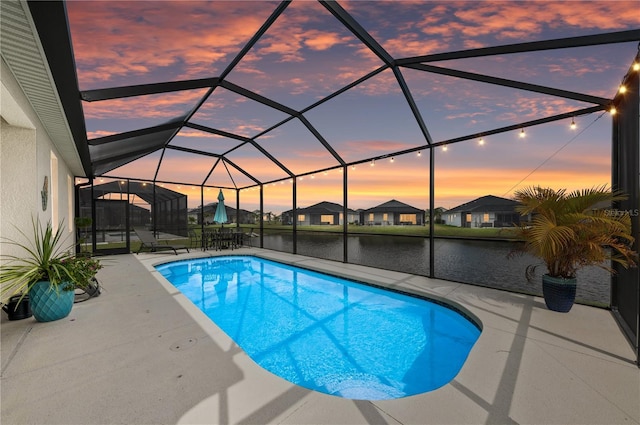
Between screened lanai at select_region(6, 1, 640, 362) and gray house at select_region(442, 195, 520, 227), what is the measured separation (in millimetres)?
7741

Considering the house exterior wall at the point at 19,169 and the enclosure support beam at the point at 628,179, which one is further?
the house exterior wall at the point at 19,169

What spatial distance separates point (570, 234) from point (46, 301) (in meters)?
6.09

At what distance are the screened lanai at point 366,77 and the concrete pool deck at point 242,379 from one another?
1.13m

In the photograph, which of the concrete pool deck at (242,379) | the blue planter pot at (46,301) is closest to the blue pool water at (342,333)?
the concrete pool deck at (242,379)

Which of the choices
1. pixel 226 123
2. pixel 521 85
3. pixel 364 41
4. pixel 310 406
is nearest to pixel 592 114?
pixel 521 85

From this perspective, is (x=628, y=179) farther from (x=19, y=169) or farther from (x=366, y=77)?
(x=19, y=169)

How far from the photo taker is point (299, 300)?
502 cm

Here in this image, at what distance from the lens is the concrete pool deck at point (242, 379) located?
5.36ft

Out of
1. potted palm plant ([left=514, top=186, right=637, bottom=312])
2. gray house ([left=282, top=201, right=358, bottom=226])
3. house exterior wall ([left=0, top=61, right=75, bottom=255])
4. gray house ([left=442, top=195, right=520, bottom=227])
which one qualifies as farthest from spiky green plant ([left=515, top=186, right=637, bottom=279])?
gray house ([left=282, top=201, right=358, bottom=226])

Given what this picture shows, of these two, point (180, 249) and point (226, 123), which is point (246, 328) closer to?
point (226, 123)

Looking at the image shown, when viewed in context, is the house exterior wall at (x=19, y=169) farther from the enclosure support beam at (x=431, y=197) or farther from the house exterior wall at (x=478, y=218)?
the house exterior wall at (x=478, y=218)

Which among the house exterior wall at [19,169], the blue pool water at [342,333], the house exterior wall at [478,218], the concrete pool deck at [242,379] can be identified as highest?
the house exterior wall at [19,169]

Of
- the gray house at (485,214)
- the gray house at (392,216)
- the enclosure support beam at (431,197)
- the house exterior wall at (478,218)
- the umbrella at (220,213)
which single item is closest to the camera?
the enclosure support beam at (431,197)

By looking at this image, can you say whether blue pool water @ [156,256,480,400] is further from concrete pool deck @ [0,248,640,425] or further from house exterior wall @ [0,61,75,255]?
house exterior wall @ [0,61,75,255]
